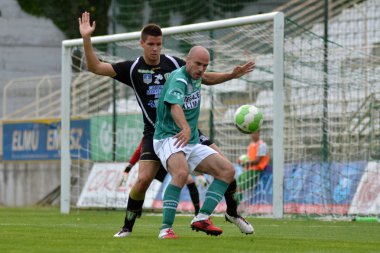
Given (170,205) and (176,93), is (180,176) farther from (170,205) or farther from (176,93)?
(176,93)

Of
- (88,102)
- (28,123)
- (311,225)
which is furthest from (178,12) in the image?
(311,225)

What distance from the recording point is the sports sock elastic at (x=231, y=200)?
977 centimetres

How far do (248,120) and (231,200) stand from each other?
279 cm

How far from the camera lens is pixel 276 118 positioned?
1519 cm

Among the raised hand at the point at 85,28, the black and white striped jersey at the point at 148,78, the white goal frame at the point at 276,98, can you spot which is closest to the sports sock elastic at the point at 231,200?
the black and white striped jersey at the point at 148,78

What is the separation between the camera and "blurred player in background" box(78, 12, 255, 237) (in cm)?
970

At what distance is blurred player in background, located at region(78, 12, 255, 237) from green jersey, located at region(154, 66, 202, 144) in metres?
0.55

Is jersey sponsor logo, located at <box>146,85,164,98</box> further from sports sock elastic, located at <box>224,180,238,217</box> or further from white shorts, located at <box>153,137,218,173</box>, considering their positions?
sports sock elastic, located at <box>224,180,238,217</box>

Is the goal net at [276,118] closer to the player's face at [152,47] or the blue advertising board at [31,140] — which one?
the blue advertising board at [31,140]

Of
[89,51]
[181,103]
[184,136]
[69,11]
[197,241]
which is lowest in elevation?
[197,241]

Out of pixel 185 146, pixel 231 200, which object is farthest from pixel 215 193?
pixel 231 200

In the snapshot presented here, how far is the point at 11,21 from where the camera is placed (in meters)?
29.0

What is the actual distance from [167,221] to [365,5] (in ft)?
42.0

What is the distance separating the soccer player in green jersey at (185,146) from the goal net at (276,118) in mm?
5784
